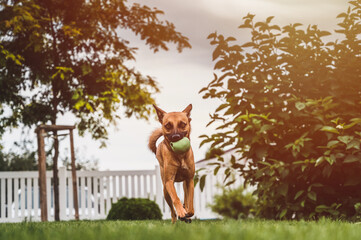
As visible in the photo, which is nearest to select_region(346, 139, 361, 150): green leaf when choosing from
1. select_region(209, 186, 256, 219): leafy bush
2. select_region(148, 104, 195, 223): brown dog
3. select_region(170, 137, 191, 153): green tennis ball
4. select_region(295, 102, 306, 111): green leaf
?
select_region(295, 102, 306, 111): green leaf

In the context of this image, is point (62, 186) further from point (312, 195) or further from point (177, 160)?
point (177, 160)

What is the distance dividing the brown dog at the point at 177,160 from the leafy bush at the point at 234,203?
6.54 metres

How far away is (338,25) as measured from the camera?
19.3ft

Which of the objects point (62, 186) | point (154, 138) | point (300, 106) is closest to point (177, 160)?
point (154, 138)

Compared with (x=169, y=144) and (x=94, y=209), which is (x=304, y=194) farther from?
(x=94, y=209)

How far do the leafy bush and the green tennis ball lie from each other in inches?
270

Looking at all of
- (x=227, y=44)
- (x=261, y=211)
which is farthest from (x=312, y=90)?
(x=261, y=211)

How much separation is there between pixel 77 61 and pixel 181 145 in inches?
343

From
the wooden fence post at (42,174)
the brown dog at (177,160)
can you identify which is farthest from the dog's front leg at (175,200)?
the wooden fence post at (42,174)

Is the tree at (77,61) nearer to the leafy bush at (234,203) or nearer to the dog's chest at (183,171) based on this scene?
Result: the leafy bush at (234,203)

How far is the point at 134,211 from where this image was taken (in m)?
8.52

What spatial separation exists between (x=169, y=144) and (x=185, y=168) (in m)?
0.27

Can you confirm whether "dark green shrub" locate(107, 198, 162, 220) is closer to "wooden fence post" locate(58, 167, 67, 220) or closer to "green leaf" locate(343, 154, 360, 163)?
"wooden fence post" locate(58, 167, 67, 220)

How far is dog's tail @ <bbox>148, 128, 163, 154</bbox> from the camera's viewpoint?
15.2ft
